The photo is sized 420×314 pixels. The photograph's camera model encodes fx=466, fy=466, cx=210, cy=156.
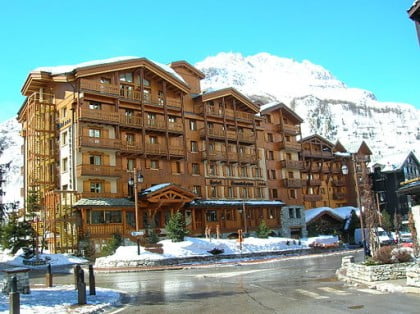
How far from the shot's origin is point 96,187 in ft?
140

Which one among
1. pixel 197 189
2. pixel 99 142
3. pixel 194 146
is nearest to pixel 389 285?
pixel 99 142

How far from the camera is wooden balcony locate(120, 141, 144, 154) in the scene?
43.9 m

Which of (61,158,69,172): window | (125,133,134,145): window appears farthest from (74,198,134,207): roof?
(125,133,134,145): window

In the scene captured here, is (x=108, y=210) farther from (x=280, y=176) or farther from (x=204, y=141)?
(x=280, y=176)

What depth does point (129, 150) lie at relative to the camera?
44.3m

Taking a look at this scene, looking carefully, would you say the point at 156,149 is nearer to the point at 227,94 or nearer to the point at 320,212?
the point at 227,94

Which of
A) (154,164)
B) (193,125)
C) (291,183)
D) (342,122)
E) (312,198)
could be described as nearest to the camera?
(154,164)

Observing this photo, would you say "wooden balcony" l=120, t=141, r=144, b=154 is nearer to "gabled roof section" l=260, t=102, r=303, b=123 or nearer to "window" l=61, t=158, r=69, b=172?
"window" l=61, t=158, r=69, b=172

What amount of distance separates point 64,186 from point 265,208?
23.9m

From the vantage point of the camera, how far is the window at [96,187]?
4231 centimetres

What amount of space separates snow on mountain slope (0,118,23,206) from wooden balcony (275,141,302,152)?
87.0m

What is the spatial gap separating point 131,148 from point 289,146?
25.0 m

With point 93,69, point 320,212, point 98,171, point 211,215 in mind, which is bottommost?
point 320,212

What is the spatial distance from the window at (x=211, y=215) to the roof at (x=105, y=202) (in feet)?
33.0
